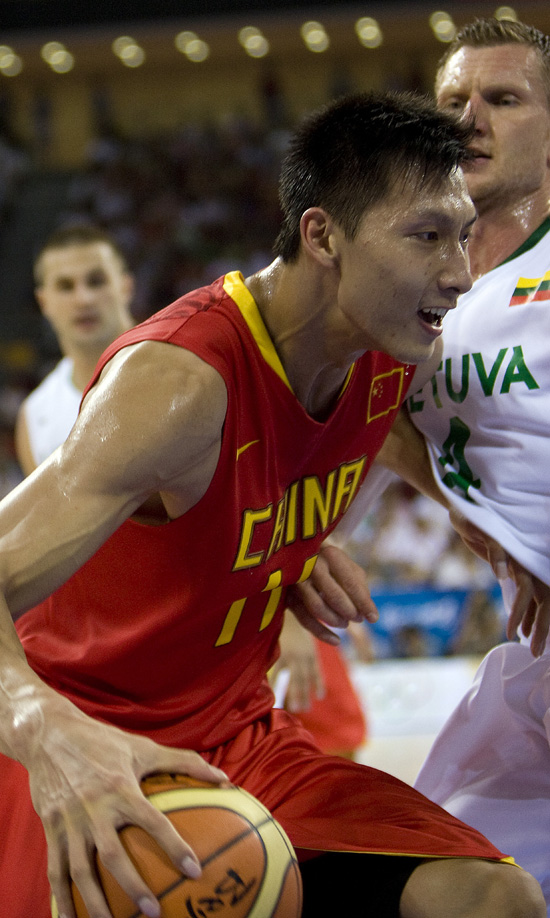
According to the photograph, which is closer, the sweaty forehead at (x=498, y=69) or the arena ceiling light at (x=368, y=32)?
the sweaty forehead at (x=498, y=69)

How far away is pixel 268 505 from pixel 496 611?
6.03 metres

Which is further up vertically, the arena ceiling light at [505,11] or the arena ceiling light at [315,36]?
the arena ceiling light at [315,36]

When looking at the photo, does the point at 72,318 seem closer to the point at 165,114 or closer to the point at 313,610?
the point at 313,610

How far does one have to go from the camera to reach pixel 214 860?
1.60m

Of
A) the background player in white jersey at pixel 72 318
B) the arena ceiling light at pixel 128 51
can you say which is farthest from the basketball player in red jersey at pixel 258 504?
the arena ceiling light at pixel 128 51

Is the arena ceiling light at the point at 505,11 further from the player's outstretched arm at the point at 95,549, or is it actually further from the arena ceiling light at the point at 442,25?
the player's outstretched arm at the point at 95,549

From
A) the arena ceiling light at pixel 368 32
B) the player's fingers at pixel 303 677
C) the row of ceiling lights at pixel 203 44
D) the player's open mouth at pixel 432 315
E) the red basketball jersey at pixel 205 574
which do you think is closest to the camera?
the red basketball jersey at pixel 205 574

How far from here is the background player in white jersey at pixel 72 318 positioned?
4.65 m

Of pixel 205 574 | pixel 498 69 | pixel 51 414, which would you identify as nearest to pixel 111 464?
pixel 205 574

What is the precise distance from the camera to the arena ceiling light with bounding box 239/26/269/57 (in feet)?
47.1

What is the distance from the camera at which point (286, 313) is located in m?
2.11

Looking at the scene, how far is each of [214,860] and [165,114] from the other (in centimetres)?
1603

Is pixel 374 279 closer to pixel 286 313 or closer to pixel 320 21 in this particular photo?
pixel 286 313

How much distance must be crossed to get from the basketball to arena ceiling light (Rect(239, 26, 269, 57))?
46.5ft
